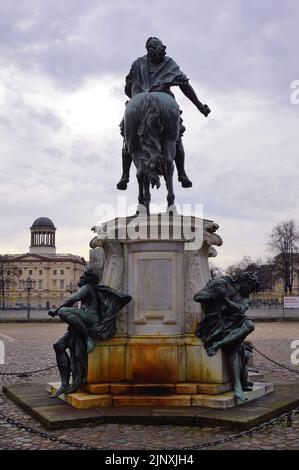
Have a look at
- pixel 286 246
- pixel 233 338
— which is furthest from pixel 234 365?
pixel 286 246

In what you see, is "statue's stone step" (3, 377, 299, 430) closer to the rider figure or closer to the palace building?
the rider figure

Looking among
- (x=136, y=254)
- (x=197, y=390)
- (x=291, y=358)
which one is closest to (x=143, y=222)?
(x=136, y=254)

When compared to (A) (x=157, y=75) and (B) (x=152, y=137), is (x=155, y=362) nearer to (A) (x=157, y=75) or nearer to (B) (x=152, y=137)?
(B) (x=152, y=137)

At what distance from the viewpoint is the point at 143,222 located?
829cm

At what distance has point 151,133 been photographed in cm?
881

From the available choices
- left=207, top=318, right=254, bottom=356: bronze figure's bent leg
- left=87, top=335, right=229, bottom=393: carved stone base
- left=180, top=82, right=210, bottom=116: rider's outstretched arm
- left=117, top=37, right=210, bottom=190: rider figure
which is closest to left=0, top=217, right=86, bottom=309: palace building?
left=180, top=82, right=210, bottom=116: rider's outstretched arm

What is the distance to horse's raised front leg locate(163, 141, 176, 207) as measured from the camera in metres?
8.98

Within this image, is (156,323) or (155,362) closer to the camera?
(155,362)

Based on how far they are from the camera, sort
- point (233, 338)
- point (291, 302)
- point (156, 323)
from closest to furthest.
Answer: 1. point (233, 338)
2. point (156, 323)
3. point (291, 302)

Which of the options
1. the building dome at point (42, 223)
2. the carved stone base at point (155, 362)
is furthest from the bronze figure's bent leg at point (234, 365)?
the building dome at point (42, 223)

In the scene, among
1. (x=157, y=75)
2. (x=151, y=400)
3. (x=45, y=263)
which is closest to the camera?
(x=151, y=400)

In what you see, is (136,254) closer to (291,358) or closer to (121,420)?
(121,420)

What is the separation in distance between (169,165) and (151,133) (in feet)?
1.82
